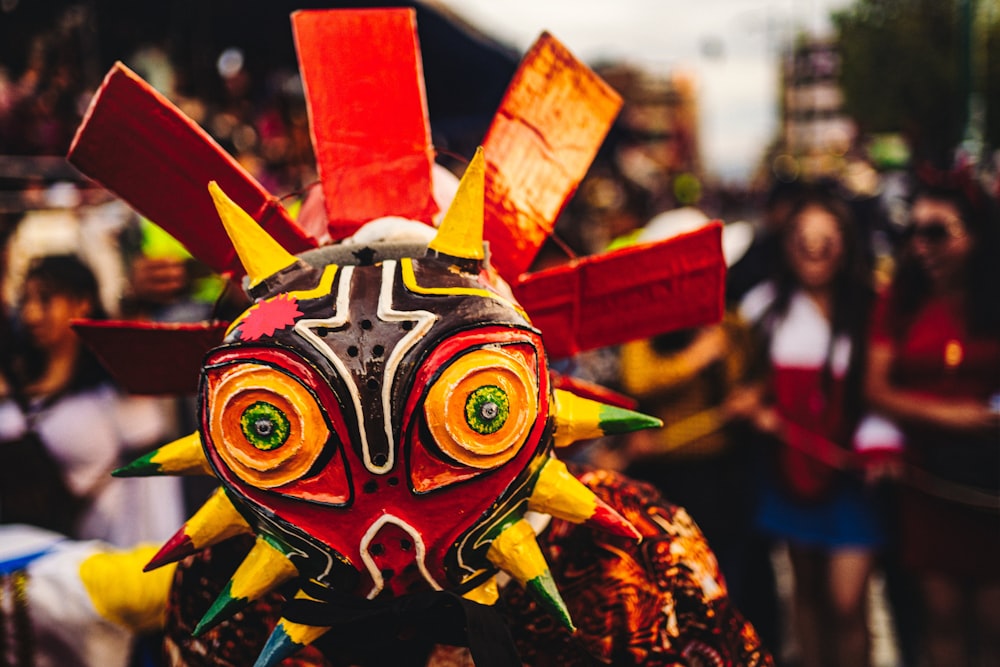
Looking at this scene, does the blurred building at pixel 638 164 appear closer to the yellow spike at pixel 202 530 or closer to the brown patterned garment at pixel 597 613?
the brown patterned garment at pixel 597 613

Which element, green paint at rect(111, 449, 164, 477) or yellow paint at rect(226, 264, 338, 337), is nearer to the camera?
yellow paint at rect(226, 264, 338, 337)

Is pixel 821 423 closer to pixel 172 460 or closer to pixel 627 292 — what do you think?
pixel 627 292

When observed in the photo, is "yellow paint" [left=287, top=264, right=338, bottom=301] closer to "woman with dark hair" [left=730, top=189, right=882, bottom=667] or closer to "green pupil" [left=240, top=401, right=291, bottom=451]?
"green pupil" [left=240, top=401, right=291, bottom=451]

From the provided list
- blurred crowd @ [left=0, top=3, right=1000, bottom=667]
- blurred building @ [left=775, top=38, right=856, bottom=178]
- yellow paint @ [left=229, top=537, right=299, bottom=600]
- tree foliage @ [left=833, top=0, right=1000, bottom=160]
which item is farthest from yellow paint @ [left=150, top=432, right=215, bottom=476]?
blurred building @ [left=775, top=38, right=856, bottom=178]

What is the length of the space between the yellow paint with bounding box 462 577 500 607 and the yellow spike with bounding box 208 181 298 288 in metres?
0.47

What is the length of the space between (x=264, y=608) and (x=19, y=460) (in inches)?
61.4

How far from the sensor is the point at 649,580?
53.7 inches

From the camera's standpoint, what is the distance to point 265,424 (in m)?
0.98

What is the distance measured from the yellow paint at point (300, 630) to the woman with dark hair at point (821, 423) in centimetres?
234

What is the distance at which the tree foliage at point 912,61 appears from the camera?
12898 millimetres

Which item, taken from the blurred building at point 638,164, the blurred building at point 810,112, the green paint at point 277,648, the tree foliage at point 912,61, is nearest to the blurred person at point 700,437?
the blurred building at point 638,164

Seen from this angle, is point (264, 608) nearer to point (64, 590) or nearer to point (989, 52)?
point (64, 590)

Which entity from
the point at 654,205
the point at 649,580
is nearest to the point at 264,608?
the point at 649,580

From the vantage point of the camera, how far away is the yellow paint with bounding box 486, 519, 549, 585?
44.1 inches
